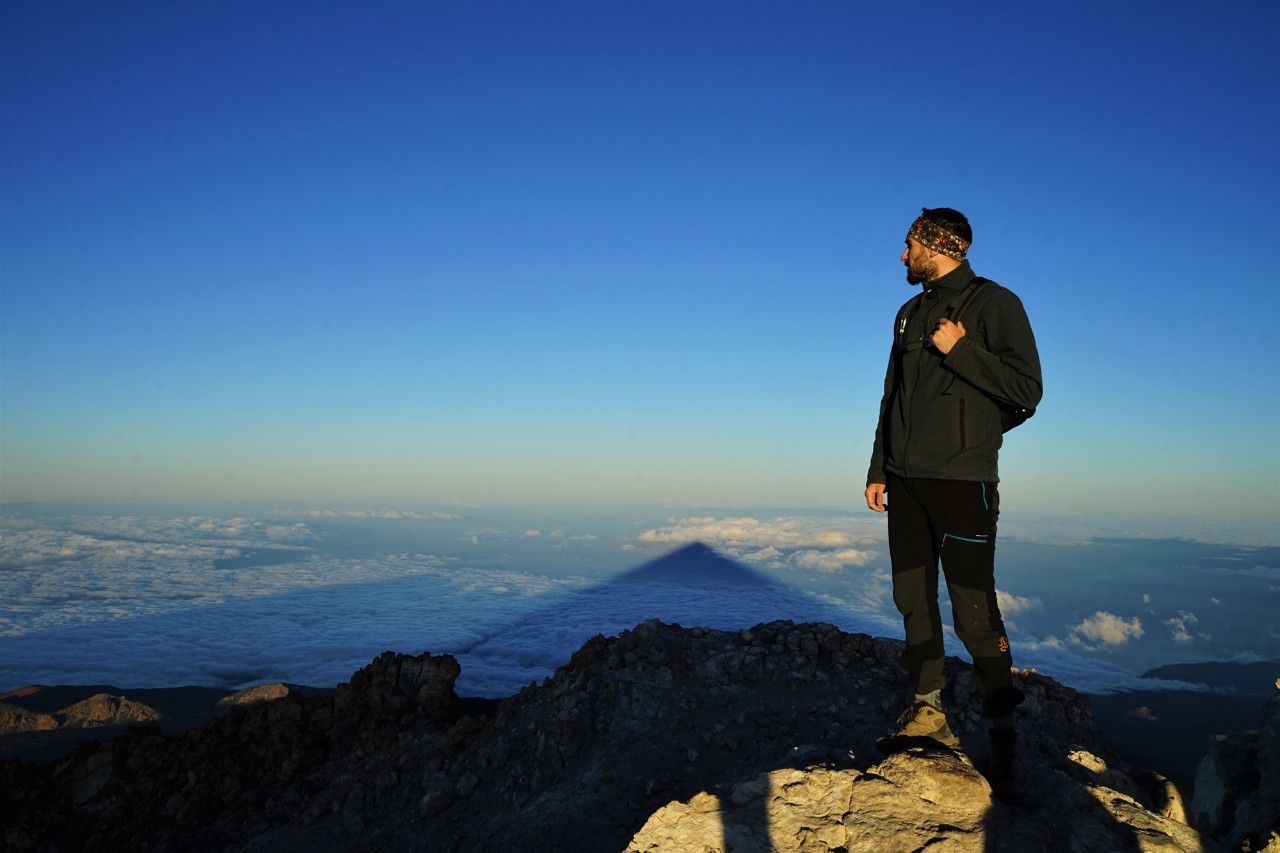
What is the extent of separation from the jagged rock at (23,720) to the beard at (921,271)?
81.7ft

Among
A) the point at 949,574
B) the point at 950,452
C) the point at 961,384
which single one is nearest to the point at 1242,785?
the point at 949,574

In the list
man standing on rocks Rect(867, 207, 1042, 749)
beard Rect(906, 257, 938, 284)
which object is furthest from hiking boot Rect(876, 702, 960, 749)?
beard Rect(906, 257, 938, 284)

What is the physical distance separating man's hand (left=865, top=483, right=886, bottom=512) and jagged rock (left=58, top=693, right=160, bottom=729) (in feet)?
74.7

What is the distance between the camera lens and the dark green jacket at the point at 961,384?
150 inches

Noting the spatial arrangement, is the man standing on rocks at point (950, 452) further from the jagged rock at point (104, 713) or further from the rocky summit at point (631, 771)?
the jagged rock at point (104, 713)

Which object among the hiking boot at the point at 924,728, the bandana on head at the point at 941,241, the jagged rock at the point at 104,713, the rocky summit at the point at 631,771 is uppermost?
the bandana on head at the point at 941,241

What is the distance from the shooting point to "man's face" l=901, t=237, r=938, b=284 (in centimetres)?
423

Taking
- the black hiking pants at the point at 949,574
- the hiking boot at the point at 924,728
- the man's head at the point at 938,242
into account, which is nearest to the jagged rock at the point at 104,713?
the hiking boot at the point at 924,728

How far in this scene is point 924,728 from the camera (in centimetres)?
429

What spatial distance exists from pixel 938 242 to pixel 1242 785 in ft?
14.8

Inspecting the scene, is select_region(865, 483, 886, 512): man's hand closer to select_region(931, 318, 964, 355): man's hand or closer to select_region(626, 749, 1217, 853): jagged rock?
select_region(931, 318, 964, 355): man's hand

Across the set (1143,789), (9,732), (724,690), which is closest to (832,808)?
(724,690)

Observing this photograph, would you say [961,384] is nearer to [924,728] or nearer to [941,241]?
[941,241]

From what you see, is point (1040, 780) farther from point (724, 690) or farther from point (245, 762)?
point (245, 762)
